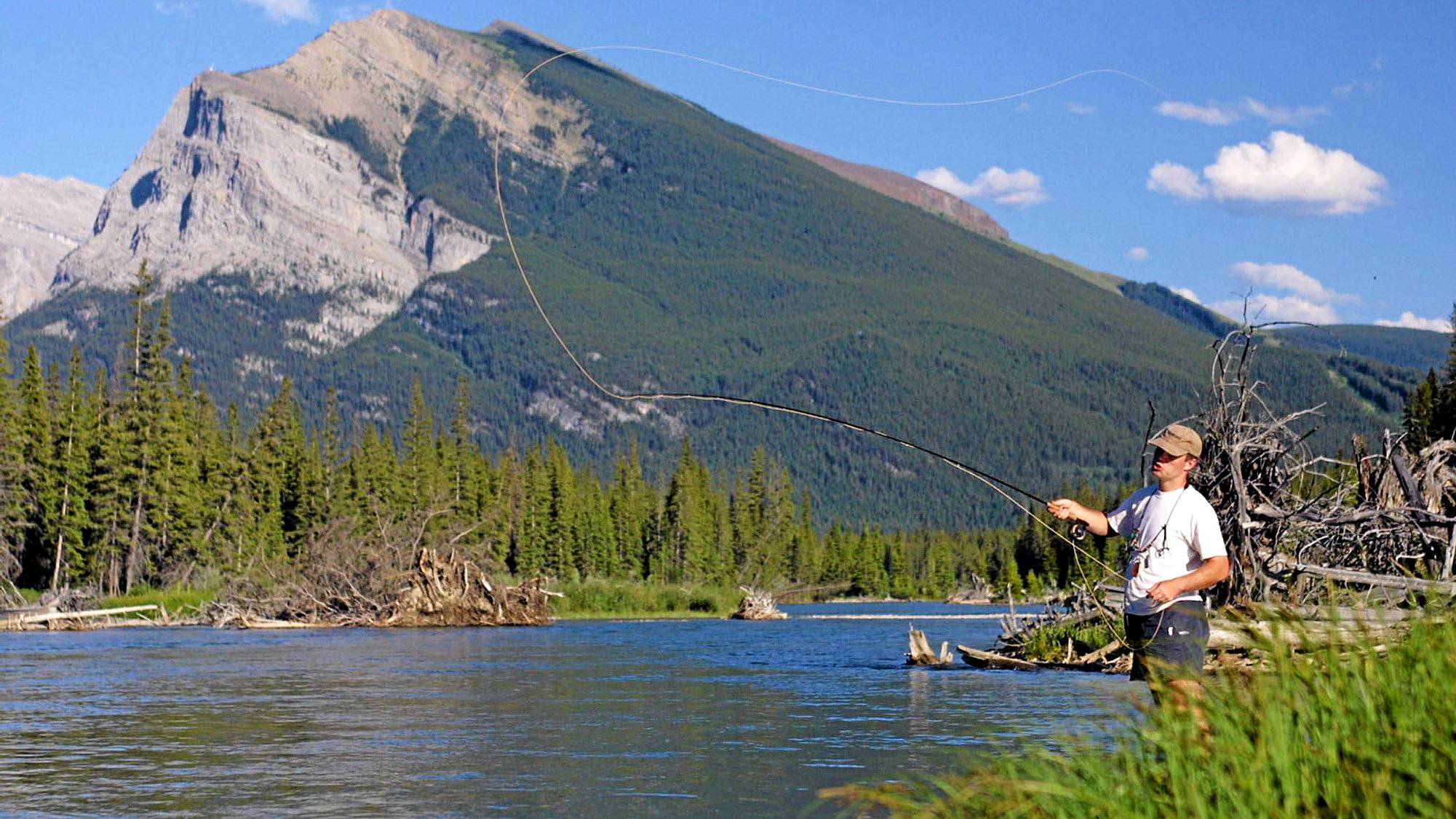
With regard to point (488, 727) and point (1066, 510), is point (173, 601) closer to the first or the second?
point (488, 727)

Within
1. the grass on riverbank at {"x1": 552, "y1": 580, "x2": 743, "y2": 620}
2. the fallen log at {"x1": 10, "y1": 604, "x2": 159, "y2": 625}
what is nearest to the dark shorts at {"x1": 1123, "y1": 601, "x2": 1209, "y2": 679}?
the fallen log at {"x1": 10, "y1": 604, "x2": 159, "y2": 625}

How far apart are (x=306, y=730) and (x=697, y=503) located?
97.5m

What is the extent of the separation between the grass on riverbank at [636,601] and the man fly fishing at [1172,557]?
193ft

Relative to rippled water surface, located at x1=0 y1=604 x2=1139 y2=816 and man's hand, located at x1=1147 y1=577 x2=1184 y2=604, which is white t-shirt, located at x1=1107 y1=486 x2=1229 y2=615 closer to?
man's hand, located at x1=1147 y1=577 x2=1184 y2=604

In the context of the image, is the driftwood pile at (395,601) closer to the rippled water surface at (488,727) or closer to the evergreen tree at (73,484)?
the evergreen tree at (73,484)

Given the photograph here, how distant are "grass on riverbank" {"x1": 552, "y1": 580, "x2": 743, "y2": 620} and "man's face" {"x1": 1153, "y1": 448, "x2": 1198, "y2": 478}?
2317 inches

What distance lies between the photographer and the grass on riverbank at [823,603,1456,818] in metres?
6.21

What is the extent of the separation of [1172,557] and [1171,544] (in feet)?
0.26

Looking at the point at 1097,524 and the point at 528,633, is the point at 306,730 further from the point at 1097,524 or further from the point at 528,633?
the point at 528,633

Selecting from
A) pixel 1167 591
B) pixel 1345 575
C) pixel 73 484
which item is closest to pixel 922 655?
pixel 1345 575

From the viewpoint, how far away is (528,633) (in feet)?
158

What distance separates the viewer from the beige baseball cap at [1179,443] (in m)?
9.66

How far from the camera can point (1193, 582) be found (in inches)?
371

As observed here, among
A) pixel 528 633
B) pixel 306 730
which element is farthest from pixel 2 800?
pixel 528 633
